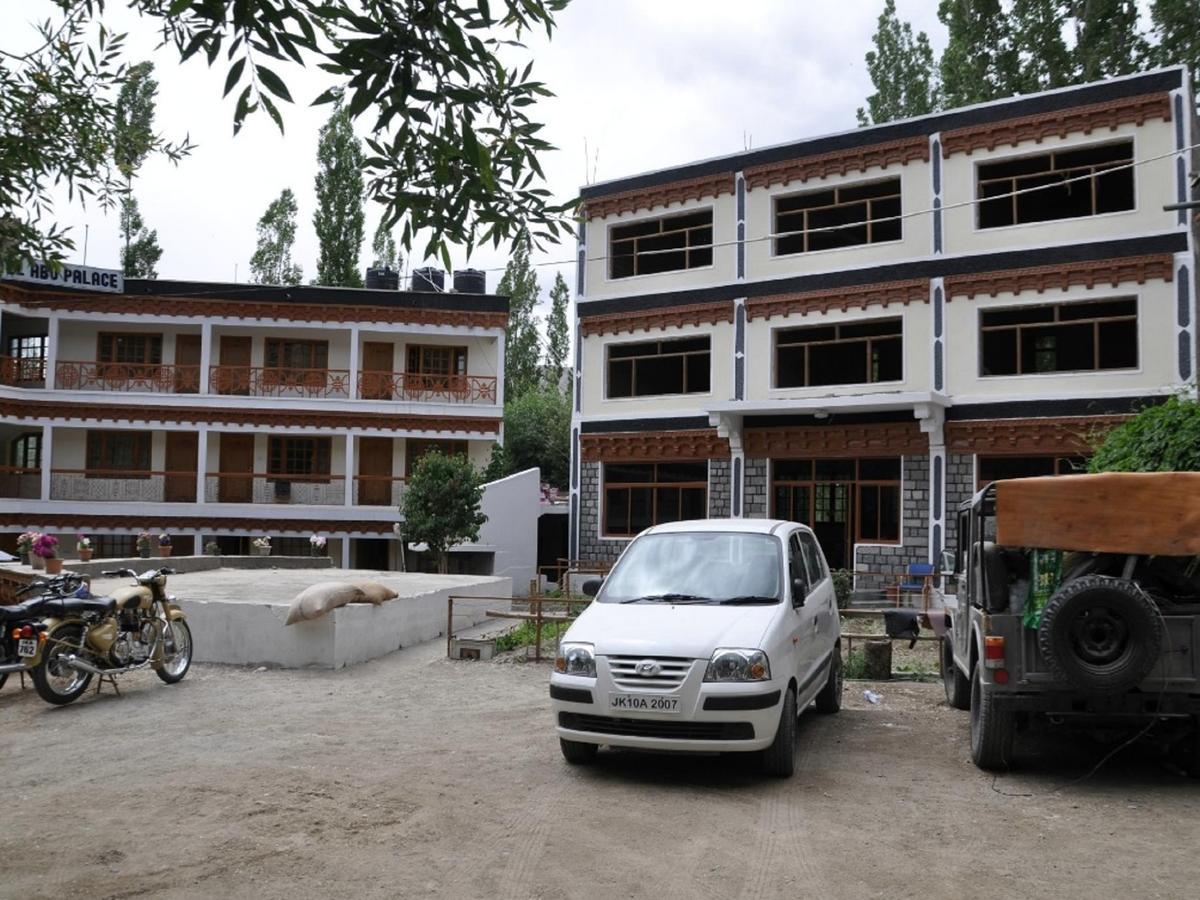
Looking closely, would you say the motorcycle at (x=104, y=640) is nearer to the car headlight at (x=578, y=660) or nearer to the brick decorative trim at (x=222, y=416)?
the car headlight at (x=578, y=660)

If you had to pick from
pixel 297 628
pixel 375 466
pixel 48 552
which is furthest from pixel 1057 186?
pixel 375 466

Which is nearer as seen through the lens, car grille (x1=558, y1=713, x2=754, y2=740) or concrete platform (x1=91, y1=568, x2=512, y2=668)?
car grille (x1=558, y1=713, x2=754, y2=740)

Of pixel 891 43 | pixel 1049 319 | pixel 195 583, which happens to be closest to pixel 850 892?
pixel 195 583

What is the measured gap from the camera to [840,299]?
23.8 metres

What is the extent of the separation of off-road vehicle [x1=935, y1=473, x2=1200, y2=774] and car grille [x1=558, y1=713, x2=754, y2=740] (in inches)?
72.8

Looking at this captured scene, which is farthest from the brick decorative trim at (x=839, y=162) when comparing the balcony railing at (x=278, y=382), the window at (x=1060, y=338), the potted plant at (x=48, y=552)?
the potted plant at (x=48, y=552)

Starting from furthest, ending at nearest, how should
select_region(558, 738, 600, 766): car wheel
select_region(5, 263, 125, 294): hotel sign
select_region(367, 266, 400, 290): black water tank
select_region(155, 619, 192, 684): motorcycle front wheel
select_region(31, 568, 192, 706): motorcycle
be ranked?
1. select_region(367, 266, 400, 290): black water tank
2. select_region(5, 263, 125, 294): hotel sign
3. select_region(155, 619, 192, 684): motorcycle front wheel
4. select_region(31, 568, 192, 706): motorcycle
5. select_region(558, 738, 600, 766): car wheel

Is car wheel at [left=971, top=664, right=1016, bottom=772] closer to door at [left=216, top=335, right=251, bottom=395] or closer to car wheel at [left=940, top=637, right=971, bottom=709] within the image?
car wheel at [left=940, top=637, right=971, bottom=709]

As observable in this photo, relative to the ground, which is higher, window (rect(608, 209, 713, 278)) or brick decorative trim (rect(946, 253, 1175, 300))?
window (rect(608, 209, 713, 278))

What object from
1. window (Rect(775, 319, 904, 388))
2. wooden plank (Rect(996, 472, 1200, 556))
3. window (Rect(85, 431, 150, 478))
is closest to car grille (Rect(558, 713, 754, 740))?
wooden plank (Rect(996, 472, 1200, 556))

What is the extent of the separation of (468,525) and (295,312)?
41.3 ft

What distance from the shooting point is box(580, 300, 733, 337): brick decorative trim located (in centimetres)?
2541

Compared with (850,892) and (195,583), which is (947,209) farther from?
(850,892)

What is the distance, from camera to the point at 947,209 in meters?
22.5
